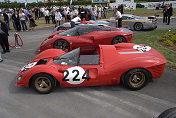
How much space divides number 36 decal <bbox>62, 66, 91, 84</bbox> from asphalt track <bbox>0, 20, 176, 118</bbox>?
434 mm

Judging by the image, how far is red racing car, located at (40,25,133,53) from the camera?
24.7 ft

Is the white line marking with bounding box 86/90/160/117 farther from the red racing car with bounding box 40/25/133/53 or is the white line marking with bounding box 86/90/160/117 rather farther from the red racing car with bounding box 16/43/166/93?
the red racing car with bounding box 40/25/133/53

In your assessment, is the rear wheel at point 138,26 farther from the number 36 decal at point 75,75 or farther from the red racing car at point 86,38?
the number 36 decal at point 75,75

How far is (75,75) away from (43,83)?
914mm

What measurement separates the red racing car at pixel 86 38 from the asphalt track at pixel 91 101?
3181 millimetres

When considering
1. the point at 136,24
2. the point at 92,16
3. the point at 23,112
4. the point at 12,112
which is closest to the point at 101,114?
the point at 23,112

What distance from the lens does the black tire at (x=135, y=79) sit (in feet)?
13.7

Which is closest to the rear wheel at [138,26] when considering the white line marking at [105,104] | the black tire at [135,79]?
the black tire at [135,79]

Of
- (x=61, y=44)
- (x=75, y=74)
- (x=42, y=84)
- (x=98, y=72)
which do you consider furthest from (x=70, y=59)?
(x=61, y=44)

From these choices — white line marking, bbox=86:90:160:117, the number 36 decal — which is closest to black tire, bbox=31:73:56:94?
the number 36 decal

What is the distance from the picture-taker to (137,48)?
4.98 metres

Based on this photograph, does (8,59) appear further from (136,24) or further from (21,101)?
(136,24)

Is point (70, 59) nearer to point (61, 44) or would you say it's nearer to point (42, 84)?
point (42, 84)

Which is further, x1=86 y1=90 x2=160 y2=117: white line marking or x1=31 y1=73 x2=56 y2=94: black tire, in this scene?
x1=31 y1=73 x2=56 y2=94: black tire
